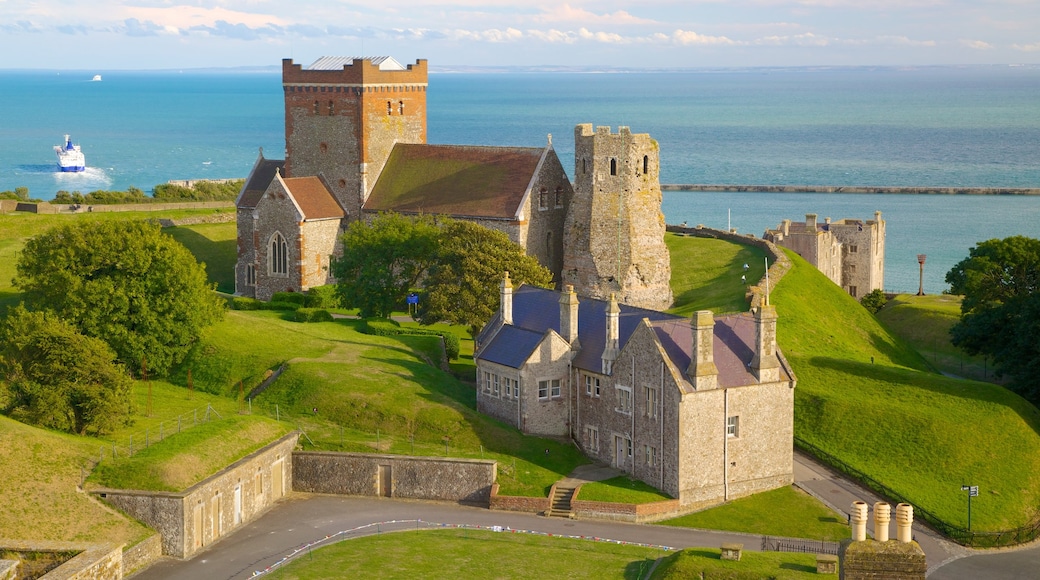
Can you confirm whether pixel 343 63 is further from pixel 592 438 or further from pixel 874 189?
pixel 874 189

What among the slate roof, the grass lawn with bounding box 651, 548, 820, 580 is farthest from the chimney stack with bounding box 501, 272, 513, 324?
the grass lawn with bounding box 651, 548, 820, 580

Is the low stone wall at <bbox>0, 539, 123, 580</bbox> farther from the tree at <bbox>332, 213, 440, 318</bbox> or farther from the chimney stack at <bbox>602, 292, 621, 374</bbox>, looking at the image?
Result: the tree at <bbox>332, 213, 440, 318</bbox>

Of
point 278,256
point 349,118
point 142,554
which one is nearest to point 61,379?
point 142,554

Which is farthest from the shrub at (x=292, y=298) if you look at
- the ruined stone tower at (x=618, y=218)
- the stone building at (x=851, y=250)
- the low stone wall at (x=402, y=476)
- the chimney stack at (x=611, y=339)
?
the stone building at (x=851, y=250)

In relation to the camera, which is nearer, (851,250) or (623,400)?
(623,400)

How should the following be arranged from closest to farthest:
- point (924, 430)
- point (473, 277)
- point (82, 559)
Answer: point (82, 559) → point (924, 430) → point (473, 277)
